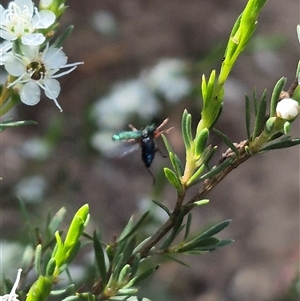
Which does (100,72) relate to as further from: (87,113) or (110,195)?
(87,113)

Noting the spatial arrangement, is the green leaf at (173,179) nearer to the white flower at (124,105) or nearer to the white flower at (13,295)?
the white flower at (13,295)

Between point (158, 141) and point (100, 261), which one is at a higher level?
point (100, 261)

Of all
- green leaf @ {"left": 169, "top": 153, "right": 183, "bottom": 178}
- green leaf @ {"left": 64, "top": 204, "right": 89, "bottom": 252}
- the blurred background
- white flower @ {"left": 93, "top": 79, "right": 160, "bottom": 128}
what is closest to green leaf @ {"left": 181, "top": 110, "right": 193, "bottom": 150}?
green leaf @ {"left": 169, "top": 153, "right": 183, "bottom": 178}

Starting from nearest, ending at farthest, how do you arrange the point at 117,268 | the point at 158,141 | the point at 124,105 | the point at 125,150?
the point at 117,268 < the point at 125,150 < the point at 158,141 < the point at 124,105

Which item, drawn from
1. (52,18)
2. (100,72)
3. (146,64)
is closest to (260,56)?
(146,64)

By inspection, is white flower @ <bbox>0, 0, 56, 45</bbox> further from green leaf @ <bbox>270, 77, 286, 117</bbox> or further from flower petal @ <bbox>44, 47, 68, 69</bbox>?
green leaf @ <bbox>270, 77, 286, 117</bbox>

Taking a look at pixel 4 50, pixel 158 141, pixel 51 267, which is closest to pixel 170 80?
pixel 158 141

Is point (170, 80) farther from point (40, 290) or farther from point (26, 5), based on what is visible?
point (40, 290)
